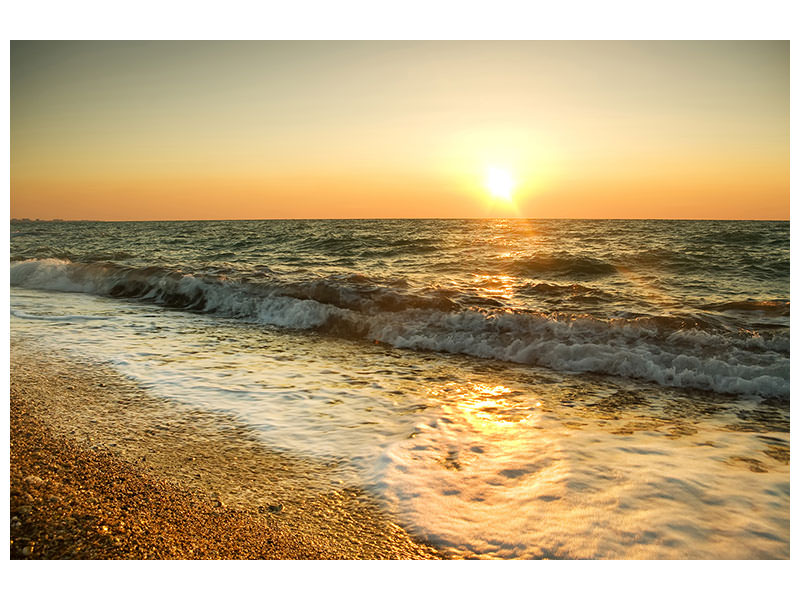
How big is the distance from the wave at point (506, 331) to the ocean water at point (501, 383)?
1.1 inches

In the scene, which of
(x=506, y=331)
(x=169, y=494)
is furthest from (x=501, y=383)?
(x=169, y=494)

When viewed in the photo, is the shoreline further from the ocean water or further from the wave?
the wave

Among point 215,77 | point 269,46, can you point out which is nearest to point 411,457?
point 269,46

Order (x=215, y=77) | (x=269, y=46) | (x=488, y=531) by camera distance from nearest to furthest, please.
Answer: (x=488, y=531) < (x=269, y=46) < (x=215, y=77)

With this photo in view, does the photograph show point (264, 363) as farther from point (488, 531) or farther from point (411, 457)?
point (488, 531)

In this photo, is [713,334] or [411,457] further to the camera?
[713,334]

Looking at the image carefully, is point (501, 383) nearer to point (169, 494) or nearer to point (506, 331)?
point (506, 331)

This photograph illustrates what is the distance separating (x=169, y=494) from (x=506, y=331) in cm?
498

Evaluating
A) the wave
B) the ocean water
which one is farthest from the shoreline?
the wave

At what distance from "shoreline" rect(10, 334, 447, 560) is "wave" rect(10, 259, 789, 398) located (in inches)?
147

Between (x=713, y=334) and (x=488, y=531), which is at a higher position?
(x=713, y=334)
